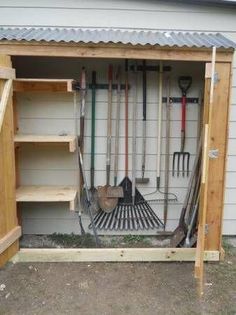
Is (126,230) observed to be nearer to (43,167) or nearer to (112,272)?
(112,272)

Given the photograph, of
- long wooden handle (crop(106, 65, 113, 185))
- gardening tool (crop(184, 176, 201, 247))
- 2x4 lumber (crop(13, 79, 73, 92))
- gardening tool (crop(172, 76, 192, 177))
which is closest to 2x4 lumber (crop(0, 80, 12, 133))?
2x4 lumber (crop(13, 79, 73, 92))

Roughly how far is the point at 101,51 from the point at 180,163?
1523 millimetres

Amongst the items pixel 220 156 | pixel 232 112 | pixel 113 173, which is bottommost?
pixel 113 173

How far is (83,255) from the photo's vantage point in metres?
3.14

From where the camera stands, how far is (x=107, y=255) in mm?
3150

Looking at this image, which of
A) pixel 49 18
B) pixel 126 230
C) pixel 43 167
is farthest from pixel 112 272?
pixel 49 18

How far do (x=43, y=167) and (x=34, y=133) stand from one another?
1.25 feet

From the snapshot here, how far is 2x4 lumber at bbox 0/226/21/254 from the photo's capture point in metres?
2.80

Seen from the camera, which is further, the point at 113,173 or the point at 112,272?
the point at 113,173

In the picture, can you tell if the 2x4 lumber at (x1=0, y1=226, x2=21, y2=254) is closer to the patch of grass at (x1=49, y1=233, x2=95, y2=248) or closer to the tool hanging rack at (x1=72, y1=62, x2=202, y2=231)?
the patch of grass at (x1=49, y1=233, x2=95, y2=248)

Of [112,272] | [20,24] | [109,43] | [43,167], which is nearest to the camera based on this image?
[109,43]

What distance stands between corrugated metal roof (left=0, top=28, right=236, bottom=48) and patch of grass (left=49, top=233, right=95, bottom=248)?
6.65 ft

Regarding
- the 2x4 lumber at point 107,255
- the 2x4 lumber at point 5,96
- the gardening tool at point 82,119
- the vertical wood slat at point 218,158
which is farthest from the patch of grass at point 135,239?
the 2x4 lumber at point 5,96

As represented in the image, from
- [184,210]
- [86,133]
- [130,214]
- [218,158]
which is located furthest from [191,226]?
[86,133]
